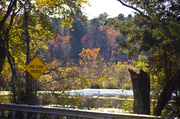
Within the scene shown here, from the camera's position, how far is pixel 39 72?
1060 centimetres

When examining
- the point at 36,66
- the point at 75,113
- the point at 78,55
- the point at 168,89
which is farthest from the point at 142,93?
the point at 78,55

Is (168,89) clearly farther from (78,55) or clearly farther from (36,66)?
(78,55)

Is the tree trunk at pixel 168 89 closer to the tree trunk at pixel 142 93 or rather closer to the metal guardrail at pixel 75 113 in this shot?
the tree trunk at pixel 142 93

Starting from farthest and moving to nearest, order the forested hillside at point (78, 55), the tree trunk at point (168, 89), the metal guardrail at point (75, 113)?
the forested hillside at point (78, 55), the tree trunk at point (168, 89), the metal guardrail at point (75, 113)

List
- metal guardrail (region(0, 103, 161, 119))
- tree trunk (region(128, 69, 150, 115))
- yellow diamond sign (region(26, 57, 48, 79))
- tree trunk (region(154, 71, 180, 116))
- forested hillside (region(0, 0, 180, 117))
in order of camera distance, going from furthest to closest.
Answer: tree trunk (region(128, 69, 150, 115)) → forested hillside (region(0, 0, 180, 117)) → yellow diamond sign (region(26, 57, 48, 79)) → tree trunk (region(154, 71, 180, 116)) → metal guardrail (region(0, 103, 161, 119))

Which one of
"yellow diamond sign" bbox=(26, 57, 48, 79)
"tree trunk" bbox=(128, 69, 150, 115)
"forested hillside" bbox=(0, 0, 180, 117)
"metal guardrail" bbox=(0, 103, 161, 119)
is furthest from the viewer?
"tree trunk" bbox=(128, 69, 150, 115)

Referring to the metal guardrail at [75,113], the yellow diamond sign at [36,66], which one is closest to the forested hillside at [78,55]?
the yellow diamond sign at [36,66]

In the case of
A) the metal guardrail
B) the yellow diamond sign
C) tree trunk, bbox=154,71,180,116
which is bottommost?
the metal guardrail

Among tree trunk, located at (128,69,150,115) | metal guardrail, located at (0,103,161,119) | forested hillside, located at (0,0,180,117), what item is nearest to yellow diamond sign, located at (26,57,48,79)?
forested hillside, located at (0,0,180,117)

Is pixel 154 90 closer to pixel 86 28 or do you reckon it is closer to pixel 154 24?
pixel 154 24

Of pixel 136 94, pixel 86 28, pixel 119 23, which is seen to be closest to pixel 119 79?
pixel 119 23

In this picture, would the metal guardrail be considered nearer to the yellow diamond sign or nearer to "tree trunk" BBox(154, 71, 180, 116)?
the yellow diamond sign

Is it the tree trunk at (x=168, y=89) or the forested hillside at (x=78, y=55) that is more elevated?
the forested hillside at (x=78, y=55)

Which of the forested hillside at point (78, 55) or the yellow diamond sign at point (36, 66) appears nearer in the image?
the yellow diamond sign at point (36, 66)
